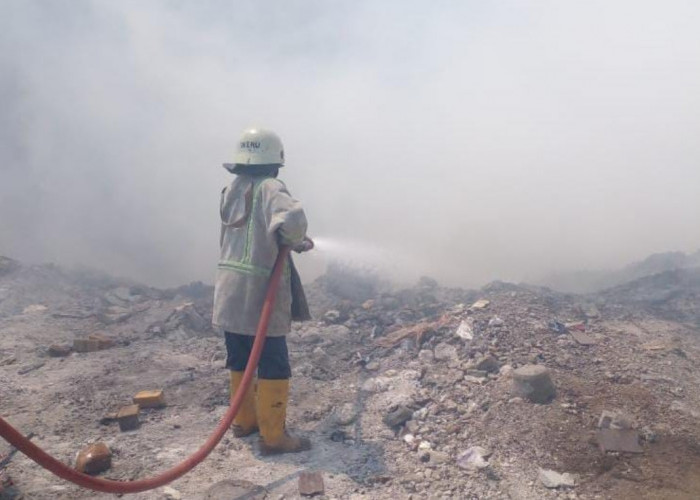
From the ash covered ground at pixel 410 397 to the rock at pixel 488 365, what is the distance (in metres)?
0.01

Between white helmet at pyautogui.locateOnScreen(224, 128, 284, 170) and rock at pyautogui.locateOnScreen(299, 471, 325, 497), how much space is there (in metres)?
1.80

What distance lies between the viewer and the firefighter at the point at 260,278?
3178 millimetres

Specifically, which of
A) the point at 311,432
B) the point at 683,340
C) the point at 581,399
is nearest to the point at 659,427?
the point at 581,399

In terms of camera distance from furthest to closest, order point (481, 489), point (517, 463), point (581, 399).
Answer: point (581, 399)
point (517, 463)
point (481, 489)

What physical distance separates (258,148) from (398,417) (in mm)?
1881

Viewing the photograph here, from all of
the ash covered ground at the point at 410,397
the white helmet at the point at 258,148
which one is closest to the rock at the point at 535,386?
the ash covered ground at the point at 410,397

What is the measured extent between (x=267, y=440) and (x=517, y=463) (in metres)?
1.39

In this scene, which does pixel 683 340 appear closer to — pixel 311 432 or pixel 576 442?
pixel 576 442

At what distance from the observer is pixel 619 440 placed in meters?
3.01

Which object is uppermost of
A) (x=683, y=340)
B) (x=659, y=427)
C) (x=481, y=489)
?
(x=683, y=340)

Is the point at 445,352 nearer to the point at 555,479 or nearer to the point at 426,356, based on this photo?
the point at 426,356

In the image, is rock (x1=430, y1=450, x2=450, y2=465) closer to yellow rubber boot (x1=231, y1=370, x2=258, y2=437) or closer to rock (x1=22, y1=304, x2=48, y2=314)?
yellow rubber boot (x1=231, y1=370, x2=258, y2=437)

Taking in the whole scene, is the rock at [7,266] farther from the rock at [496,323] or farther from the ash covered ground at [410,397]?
the rock at [496,323]

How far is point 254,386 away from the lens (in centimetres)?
358
